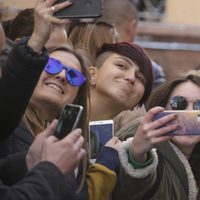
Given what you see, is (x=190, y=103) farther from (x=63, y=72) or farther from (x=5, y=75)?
(x=5, y=75)

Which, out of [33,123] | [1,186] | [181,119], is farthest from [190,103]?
[1,186]

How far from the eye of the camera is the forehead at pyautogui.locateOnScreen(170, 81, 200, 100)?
9.89 ft

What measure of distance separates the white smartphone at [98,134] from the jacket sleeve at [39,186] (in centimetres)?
81

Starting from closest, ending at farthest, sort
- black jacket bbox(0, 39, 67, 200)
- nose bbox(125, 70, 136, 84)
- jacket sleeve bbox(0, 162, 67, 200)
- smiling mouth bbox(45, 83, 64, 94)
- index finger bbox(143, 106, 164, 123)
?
1. jacket sleeve bbox(0, 162, 67, 200)
2. black jacket bbox(0, 39, 67, 200)
3. index finger bbox(143, 106, 164, 123)
4. smiling mouth bbox(45, 83, 64, 94)
5. nose bbox(125, 70, 136, 84)

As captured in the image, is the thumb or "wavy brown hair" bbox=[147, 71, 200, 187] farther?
"wavy brown hair" bbox=[147, 71, 200, 187]

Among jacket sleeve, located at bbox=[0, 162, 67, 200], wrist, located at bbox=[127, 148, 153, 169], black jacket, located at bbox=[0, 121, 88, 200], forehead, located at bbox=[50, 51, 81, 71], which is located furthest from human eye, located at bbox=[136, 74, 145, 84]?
jacket sleeve, located at bbox=[0, 162, 67, 200]

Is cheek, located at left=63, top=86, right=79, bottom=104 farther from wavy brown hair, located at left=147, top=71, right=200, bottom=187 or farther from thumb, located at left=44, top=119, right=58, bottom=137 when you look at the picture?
thumb, located at left=44, top=119, right=58, bottom=137

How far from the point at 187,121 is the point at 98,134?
0.45 meters

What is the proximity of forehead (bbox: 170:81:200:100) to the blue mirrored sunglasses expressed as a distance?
1.62 ft

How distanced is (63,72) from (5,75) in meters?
0.52

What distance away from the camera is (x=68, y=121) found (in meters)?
2.17

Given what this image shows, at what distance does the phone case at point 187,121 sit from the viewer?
2558 millimetres

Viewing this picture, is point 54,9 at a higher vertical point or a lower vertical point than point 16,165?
higher

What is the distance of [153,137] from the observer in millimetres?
2539
